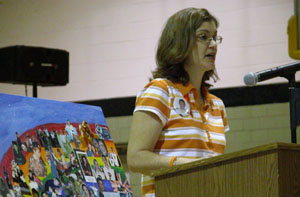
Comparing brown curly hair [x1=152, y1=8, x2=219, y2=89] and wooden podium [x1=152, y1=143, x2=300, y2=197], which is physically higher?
brown curly hair [x1=152, y1=8, x2=219, y2=89]

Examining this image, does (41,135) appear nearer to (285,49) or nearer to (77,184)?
(77,184)

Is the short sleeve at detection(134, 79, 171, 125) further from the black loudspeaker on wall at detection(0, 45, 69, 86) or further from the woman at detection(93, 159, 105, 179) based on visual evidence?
the black loudspeaker on wall at detection(0, 45, 69, 86)

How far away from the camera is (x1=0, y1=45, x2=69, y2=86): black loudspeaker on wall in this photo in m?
4.77

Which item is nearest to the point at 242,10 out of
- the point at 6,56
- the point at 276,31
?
the point at 276,31

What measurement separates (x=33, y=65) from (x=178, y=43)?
290 cm

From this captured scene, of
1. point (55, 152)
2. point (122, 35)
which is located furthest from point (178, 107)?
point (122, 35)

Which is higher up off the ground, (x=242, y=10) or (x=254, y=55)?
→ (x=242, y=10)

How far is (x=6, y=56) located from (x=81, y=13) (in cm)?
119

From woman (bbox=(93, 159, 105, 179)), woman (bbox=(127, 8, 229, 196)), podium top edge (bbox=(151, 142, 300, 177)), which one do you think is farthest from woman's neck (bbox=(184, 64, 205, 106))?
podium top edge (bbox=(151, 142, 300, 177))

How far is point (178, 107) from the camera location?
6.76 feet

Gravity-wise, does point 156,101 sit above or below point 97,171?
above

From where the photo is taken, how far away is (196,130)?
2.05 metres

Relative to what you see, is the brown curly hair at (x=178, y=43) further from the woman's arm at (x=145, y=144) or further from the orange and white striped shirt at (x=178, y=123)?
the woman's arm at (x=145, y=144)

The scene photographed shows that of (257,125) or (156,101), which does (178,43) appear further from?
(257,125)
